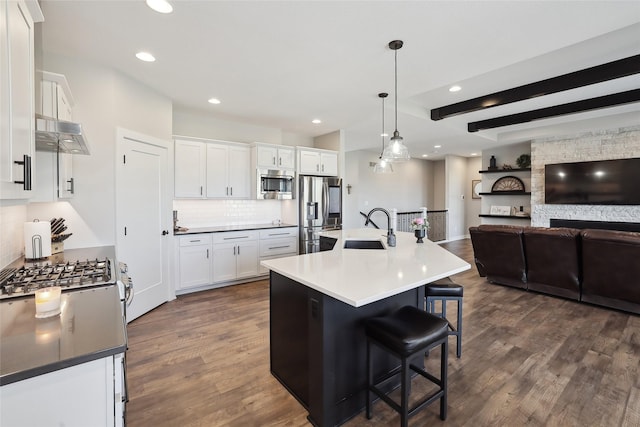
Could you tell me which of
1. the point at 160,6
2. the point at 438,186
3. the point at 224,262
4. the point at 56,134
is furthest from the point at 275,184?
the point at 438,186

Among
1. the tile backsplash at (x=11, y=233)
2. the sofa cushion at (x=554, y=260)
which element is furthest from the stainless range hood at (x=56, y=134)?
the sofa cushion at (x=554, y=260)

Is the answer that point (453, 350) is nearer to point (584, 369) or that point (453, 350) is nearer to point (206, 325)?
point (584, 369)

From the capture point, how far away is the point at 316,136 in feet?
20.2

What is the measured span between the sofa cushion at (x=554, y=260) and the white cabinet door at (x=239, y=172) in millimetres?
4250

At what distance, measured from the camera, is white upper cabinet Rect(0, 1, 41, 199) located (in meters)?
1.14

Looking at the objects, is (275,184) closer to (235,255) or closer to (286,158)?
(286,158)

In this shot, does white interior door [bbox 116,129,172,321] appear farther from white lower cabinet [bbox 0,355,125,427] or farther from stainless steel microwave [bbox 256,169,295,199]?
white lower cabinet [bbox 0,355,125,427]

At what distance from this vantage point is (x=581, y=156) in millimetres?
6352

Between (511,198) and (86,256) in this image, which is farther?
(511,198)

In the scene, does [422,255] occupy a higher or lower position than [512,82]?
lower

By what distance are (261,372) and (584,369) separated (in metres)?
2.61

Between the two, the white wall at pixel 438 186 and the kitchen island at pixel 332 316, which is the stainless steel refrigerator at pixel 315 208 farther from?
the white wall at pixel 438 186

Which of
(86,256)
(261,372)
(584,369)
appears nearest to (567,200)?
(584,369)

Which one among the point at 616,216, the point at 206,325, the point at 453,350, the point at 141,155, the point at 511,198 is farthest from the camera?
the point at 511,198
